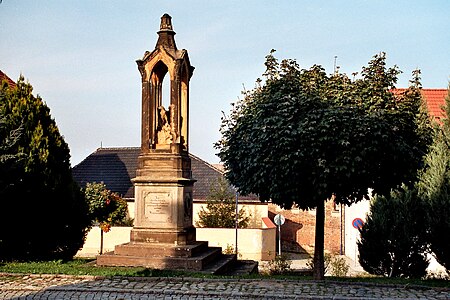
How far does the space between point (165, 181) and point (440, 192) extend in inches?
287

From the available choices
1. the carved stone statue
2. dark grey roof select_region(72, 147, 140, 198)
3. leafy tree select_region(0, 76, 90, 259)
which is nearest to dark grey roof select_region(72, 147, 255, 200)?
dark grey roof select_region(72, 147, 140, 198)

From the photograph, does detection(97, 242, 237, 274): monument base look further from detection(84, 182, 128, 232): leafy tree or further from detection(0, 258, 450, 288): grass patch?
detection(84, 182, 128, 232): leafy tree

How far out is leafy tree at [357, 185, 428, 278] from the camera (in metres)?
14.8

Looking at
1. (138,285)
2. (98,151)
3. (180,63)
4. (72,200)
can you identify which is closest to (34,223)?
(72,200)

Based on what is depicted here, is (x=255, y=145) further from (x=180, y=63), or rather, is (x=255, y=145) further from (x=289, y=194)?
(x=180, y=63)

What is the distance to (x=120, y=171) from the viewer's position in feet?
103

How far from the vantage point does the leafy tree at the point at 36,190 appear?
1238 cm

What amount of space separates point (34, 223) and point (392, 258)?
10214 mm

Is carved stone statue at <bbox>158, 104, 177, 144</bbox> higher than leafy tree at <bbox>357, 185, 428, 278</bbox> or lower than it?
higher

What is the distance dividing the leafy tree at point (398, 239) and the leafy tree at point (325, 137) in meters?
5.02

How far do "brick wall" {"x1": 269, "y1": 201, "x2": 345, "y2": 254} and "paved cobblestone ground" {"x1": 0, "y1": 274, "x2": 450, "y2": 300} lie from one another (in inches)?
800

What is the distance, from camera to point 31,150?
12.5m

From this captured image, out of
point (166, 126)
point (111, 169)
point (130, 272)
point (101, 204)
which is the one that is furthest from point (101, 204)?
point (130, 272)

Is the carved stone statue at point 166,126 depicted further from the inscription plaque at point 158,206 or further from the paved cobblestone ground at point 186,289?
the paved cobblestone ground at point 186,289
